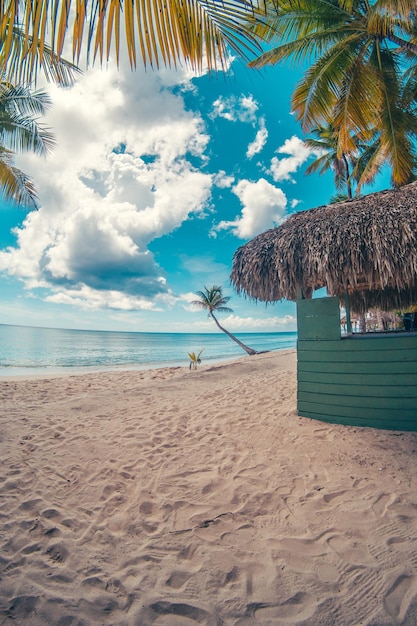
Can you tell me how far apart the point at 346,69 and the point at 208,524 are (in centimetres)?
826

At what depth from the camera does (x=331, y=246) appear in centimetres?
443

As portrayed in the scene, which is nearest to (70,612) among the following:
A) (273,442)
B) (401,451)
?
(273,442)

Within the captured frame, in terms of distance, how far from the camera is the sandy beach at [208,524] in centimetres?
180

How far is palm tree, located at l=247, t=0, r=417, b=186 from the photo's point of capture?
573cm

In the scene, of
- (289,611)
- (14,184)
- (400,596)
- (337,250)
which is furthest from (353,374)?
(14,184)

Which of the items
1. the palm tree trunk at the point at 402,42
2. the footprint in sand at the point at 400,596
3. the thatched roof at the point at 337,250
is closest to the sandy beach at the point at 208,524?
the footprint in sand at the point at 400,596

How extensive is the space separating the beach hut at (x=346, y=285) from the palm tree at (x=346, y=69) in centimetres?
216

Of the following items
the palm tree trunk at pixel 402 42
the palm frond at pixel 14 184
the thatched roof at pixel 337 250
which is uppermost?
the palm tree trunk at pixel 402 42

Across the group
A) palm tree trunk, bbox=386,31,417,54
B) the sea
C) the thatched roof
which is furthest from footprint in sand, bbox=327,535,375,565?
the sea

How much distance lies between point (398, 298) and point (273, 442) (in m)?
5.53

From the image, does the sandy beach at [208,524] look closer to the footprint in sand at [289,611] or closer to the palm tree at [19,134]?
the footprint in sand at [289,611]

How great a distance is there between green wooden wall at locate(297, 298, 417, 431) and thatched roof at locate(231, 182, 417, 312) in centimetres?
51

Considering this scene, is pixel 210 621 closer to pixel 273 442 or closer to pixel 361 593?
pixel 361 593

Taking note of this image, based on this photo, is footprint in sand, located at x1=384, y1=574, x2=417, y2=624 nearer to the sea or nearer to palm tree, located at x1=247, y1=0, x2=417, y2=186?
palm tree, located at x1=247, y1=0, x2=417, y2=186
